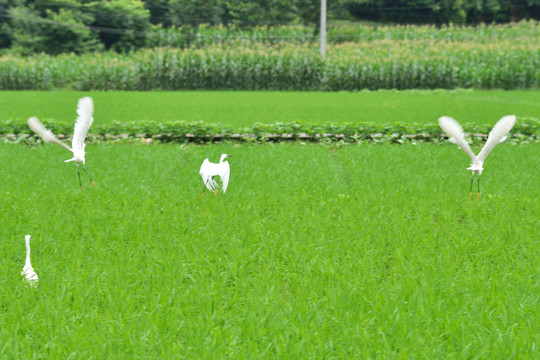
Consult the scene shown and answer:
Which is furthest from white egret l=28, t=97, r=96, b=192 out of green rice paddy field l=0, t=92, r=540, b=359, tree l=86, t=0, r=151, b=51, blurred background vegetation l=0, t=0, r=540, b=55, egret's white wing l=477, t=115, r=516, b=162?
tree l=86, t=0, r=151, b=51

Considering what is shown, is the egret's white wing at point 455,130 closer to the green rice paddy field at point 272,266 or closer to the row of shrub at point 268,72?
the green rice paddy field at point 272,266

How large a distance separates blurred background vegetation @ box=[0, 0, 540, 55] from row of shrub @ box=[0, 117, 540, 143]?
1746 centimetres

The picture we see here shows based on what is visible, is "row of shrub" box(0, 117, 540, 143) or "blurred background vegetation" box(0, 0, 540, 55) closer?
"row of shrub" box(0, 117, 540, 143)

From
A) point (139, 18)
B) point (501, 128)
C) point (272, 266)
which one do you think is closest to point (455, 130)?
point (501, 128)

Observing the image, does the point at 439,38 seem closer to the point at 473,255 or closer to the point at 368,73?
the point at 368,73

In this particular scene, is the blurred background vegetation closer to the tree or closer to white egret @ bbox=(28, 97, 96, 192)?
the tree

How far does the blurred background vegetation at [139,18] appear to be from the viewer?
1186 inches

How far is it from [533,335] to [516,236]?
1.67 meters

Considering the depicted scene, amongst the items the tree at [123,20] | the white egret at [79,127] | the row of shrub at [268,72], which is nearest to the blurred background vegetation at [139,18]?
the tree at [123,20]

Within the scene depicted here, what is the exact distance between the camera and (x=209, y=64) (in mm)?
21578

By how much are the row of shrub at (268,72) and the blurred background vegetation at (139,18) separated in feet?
18.7

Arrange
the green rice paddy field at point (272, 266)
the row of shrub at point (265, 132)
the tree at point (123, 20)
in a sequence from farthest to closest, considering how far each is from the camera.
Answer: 1. the tree at point (123, 20)
2. the row of shrub at point (265, 132)
3. the green rice paddy field at point (272, 266)

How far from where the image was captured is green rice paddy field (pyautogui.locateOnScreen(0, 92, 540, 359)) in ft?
8.54

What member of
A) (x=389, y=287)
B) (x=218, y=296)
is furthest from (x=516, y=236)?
(x=218, y=296)
